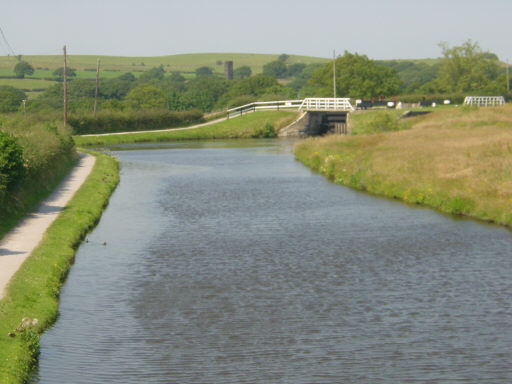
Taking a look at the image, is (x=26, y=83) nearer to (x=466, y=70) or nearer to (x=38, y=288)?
(x=466, y=70)

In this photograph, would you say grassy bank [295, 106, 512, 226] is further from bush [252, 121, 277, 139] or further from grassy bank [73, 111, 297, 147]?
bush [252, 121, 277, 139]

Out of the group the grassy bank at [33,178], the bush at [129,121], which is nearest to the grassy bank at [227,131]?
the bush at [129,121]

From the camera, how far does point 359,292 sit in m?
20.2

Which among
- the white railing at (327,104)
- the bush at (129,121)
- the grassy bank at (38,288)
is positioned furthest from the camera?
the bush at (129,121)

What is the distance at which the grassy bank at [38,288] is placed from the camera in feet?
47.0

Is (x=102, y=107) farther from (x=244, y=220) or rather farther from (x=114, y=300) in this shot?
(x=114, y=300)

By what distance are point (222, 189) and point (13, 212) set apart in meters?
16.2

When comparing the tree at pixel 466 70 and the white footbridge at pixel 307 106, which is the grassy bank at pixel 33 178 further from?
the tree at pixel 466 70

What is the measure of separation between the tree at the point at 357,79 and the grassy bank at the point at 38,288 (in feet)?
314

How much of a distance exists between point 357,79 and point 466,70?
21884mm

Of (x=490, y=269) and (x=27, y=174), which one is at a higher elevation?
(x=27, y=174)

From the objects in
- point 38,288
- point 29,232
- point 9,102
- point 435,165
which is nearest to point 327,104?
point 9,102

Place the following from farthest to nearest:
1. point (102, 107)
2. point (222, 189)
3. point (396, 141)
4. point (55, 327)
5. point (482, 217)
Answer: point (102, 107) < point (396, 141) < point (222, 189) < point (482, 217) < point (55, 327)

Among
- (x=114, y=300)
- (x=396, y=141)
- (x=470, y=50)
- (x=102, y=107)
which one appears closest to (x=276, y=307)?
(x=114, y=300)
